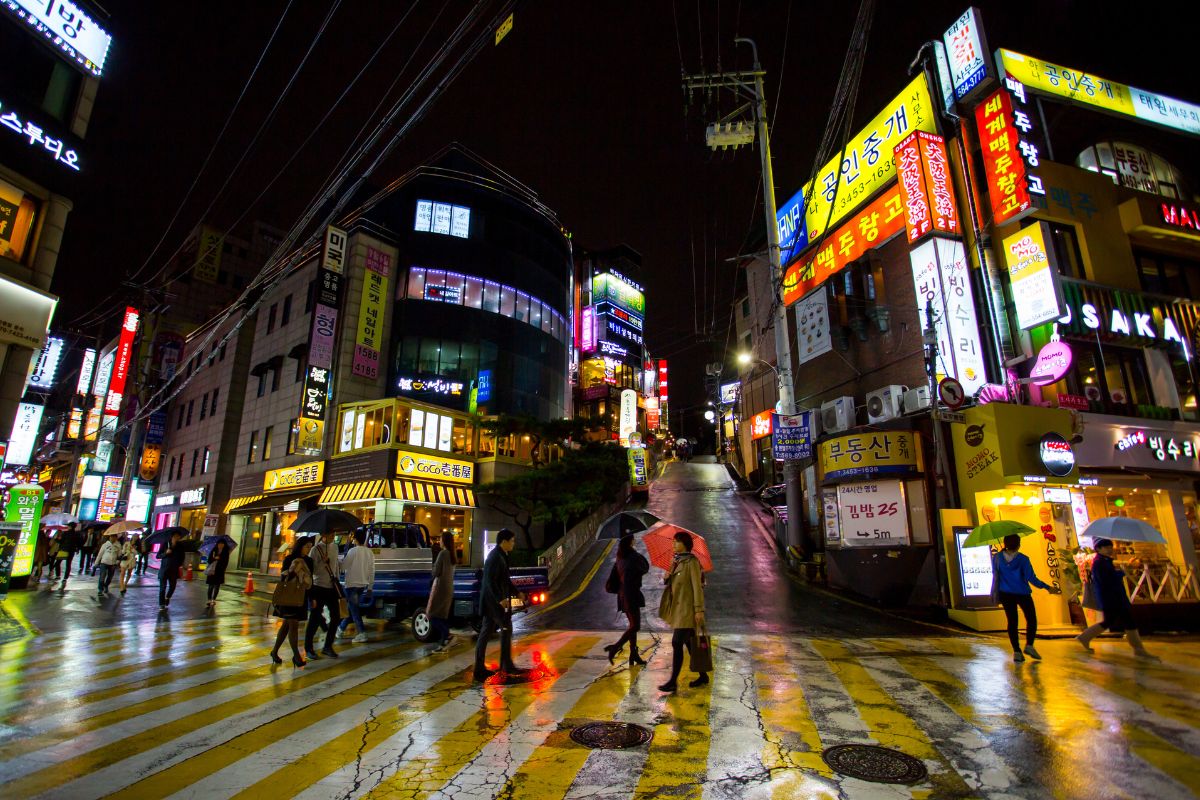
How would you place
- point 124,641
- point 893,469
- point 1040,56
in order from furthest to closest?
point 1040,56, point 893,469, point 124,641

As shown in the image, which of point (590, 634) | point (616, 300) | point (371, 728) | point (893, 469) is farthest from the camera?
point (616, 300)

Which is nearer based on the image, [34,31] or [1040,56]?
[34,31]

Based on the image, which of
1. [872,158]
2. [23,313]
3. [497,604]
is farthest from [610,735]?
[872,158]

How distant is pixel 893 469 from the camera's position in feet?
51.1

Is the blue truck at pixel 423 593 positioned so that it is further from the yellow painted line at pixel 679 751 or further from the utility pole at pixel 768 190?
the utility pole at pixel 768 190

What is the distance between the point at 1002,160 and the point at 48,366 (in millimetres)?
48126

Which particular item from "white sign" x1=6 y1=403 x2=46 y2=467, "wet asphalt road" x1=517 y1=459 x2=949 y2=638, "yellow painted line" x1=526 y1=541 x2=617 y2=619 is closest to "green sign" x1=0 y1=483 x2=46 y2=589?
"white sign" x1=6 y1=403 x2=46 y2=467

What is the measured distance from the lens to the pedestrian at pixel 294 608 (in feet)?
28.0

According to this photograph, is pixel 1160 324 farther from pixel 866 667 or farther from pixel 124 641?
pixel 124 641

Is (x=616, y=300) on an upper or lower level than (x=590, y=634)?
upper

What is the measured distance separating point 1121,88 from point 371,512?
33.9m

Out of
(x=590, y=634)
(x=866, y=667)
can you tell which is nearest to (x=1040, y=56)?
(x=866, y=667)

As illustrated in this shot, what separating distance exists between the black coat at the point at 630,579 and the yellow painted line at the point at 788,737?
6.45 feet

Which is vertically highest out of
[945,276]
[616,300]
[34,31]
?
[616,300]
